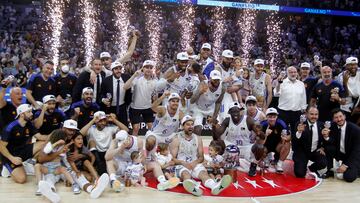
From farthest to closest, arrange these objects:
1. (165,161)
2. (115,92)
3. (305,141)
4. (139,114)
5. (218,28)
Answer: (218,28) → (139,114) → (115,92) → (305,141) → (165,161)

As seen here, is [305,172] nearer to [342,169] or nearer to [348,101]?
[342,169]

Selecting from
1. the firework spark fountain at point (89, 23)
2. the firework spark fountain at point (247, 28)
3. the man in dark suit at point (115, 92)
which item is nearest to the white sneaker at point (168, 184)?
the man in dark suit at point (115, 92)

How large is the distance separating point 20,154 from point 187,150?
7.87 ft

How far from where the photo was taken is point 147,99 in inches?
294

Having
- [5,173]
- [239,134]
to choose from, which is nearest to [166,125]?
[239,134]

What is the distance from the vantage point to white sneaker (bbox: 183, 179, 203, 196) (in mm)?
5629

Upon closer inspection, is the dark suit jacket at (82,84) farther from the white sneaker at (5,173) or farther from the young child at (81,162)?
the white sneaker at (5,173)

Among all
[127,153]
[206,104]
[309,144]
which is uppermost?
[206,104]

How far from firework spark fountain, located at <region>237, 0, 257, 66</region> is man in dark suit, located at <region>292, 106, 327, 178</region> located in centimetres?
1513

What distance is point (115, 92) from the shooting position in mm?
7129

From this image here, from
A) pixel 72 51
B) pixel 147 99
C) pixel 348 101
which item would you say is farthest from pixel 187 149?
pixel 72 51

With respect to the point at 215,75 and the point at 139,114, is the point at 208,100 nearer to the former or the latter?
the point at 215,75

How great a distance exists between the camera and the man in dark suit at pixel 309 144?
6.76m

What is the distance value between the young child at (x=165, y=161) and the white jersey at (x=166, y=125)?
0.19 m
